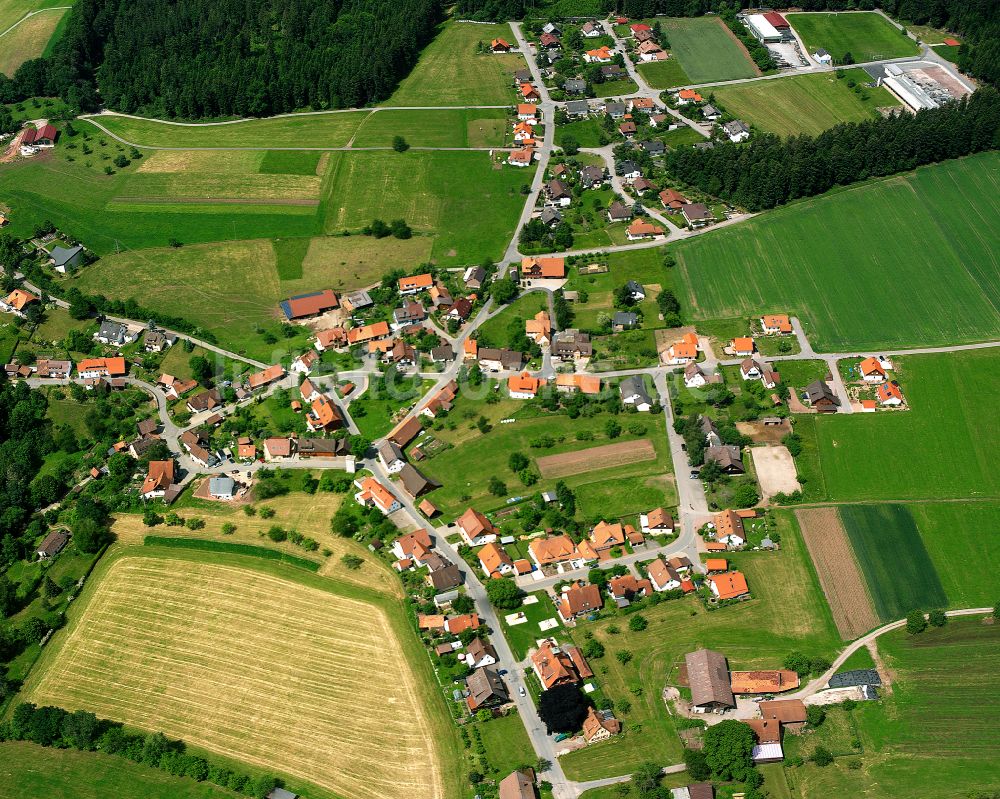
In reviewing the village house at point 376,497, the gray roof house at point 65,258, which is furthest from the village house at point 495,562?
the gray roof house at point 65,258

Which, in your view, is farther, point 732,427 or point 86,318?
point 86,318

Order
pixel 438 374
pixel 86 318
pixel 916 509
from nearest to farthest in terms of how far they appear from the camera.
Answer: pixel 916 509
pixel 438 374
pixel 86 318

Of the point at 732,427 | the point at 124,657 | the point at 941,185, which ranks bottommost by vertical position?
the point at 124,657

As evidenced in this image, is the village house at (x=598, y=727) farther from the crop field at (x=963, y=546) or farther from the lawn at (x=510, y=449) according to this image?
the crop field at (x=963, y=546)

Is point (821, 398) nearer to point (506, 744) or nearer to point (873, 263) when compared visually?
point (873, 263)

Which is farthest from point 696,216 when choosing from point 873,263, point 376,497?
point 376,497

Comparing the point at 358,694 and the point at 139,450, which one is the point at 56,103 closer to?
the point at 139,450

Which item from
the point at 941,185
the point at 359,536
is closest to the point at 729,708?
the point at 359,536
